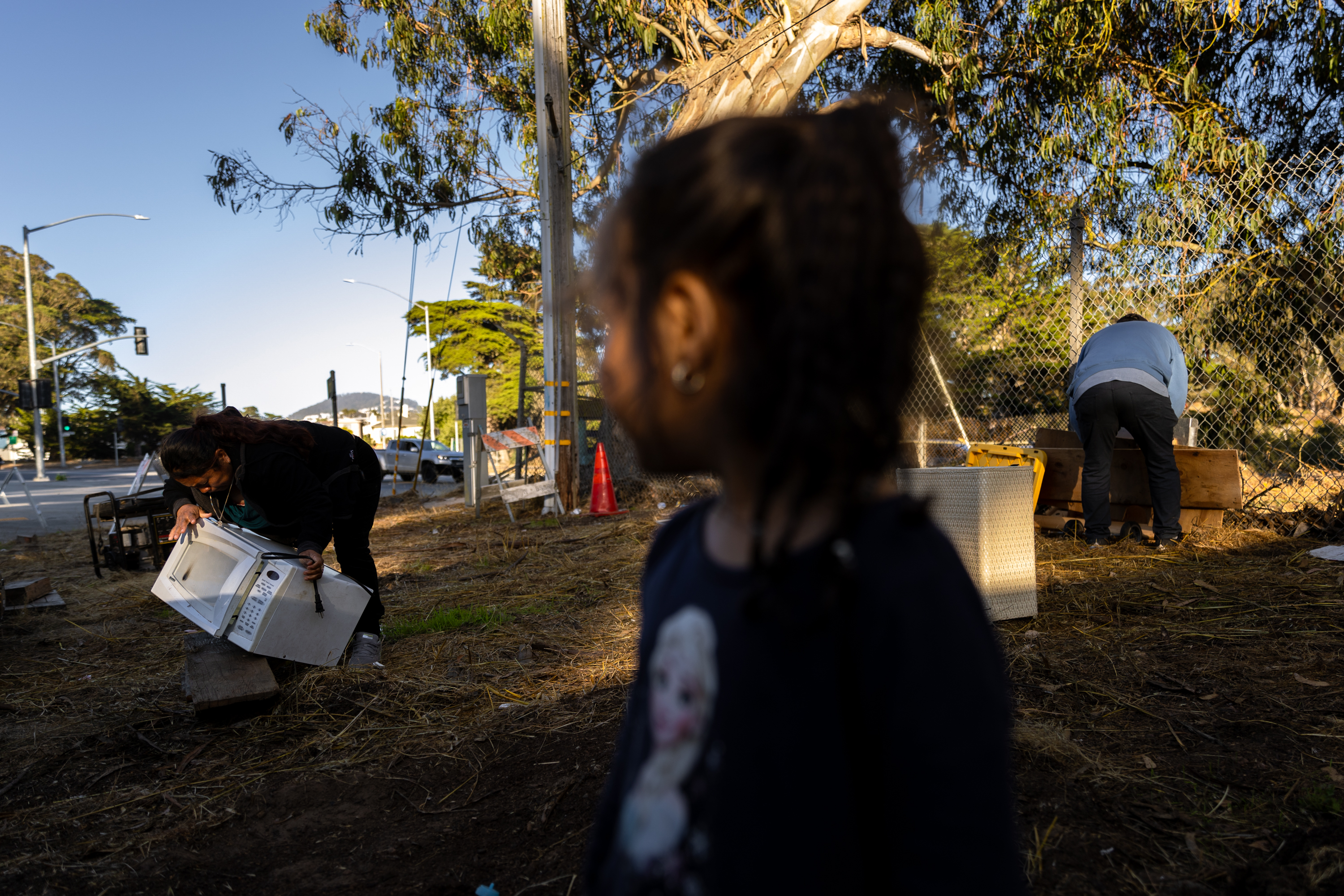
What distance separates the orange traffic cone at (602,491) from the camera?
9750mm

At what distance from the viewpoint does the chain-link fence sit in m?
6.04

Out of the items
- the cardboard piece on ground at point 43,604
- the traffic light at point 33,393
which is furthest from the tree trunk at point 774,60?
the traffic light at point 33,393

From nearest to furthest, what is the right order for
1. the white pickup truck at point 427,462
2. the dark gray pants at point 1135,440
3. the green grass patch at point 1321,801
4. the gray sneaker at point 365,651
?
the green grass patch at point 1321,801 < the gray sneaker at point 365,651 < the dark gray pants at point 1135,440 < the white pickup truck at point 427,462

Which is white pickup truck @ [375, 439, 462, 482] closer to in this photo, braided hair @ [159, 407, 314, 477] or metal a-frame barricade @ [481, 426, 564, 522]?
metal a-frame barricade @ [481, 426, 564, 522]

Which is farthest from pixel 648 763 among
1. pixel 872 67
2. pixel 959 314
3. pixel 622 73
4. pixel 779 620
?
pixel 622 73

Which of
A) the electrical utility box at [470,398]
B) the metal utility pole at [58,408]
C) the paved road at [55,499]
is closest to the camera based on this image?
the electrical utility box at [470,398]

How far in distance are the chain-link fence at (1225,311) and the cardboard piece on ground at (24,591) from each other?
276 inches

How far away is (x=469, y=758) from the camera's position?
305 centimetres

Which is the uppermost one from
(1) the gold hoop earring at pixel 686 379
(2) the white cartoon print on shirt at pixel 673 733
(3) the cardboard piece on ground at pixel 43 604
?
(1) the gold hoop earring at pixel 686 379

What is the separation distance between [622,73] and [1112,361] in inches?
384

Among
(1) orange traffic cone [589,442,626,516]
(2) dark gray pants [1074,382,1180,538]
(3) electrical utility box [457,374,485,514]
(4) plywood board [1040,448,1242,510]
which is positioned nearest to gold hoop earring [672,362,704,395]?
(2) dark gray pants [1074,382,1180,538]

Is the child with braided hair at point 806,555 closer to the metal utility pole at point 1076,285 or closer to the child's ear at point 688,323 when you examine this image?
the child's ear at point 688,323

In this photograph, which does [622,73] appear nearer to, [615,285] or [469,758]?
[469,758]

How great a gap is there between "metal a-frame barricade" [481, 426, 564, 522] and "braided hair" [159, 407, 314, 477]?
18.1 feet
